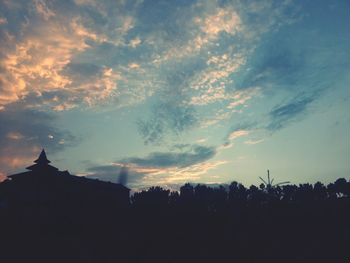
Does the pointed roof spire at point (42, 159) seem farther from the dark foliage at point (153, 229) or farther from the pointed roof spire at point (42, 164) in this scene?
the dark foliage at point (153, 229)

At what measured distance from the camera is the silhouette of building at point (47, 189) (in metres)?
33.7

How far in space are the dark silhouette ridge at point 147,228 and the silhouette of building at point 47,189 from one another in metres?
0.12

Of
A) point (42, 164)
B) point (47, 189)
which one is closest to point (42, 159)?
point (42, 164)

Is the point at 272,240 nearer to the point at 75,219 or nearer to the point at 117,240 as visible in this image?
the point at 117,240

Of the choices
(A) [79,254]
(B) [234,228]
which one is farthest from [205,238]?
(A) [79,254]

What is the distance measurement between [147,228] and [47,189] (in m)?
14.7

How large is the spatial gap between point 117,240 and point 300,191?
149ft

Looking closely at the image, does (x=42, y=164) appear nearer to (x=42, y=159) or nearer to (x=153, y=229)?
(x=42, y=159)

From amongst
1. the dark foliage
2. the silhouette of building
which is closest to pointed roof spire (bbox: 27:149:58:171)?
the silhouette of building

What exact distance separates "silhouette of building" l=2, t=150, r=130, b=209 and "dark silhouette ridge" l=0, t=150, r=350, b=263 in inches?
4.8

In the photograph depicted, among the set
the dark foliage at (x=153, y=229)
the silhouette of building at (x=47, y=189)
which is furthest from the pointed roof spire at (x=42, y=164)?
A: the dark foliage at (x=153, y=229)

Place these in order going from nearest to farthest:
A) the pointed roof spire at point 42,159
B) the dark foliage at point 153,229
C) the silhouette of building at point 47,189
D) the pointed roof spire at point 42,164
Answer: the dark foliage at point 153,229 < the silhouette of building at point 47,189 < the pointed roof spire at point 42,164 < the pointed roof spire at point 42,159

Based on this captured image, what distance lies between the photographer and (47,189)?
34.3m

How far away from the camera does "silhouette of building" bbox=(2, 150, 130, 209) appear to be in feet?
111
